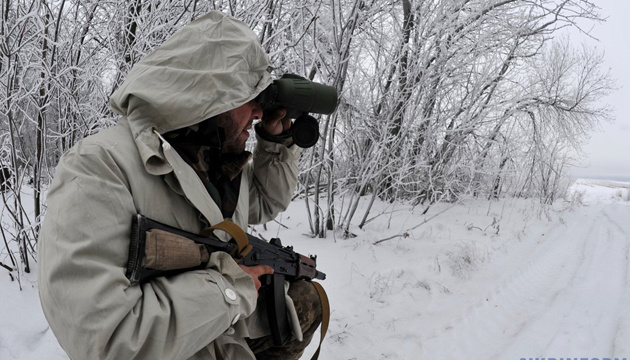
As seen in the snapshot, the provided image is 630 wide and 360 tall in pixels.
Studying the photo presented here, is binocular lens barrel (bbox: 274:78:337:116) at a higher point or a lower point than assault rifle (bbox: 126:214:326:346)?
higher

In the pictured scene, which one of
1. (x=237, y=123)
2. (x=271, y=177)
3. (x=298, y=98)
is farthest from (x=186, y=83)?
(x=271, y=177)

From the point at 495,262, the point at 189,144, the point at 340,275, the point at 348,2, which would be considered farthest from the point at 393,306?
the point at 348,2

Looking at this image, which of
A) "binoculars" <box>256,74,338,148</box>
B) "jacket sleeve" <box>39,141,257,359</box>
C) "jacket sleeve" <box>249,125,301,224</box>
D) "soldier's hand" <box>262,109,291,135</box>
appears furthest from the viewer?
"jacket sleeve" <box>249,125,301,224</box>

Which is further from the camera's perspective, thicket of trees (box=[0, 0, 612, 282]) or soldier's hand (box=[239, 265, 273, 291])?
thicket of trees (box=[0, 0, 612, 282])

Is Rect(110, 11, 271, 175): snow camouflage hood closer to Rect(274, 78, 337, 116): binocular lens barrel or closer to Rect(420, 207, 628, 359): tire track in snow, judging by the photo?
Rect(274, 78, 337, 116): binocular lens barrel

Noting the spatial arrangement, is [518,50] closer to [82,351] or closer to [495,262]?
[495,262]

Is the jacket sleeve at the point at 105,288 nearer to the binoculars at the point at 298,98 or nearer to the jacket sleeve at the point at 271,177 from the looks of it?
the binoculars at the point at 298,98

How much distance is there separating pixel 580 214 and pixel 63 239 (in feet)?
35.3

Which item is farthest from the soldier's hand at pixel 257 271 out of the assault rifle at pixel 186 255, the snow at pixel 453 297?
the snow at pixel 453 297

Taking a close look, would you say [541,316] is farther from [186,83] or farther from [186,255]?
[186,83]

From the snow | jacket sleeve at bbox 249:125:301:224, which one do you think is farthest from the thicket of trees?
jacket sleeve at bbox 249:125:301:224

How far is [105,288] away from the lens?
80cm

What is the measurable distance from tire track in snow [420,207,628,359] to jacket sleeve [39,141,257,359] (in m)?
1.91

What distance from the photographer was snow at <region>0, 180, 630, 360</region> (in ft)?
7.82
